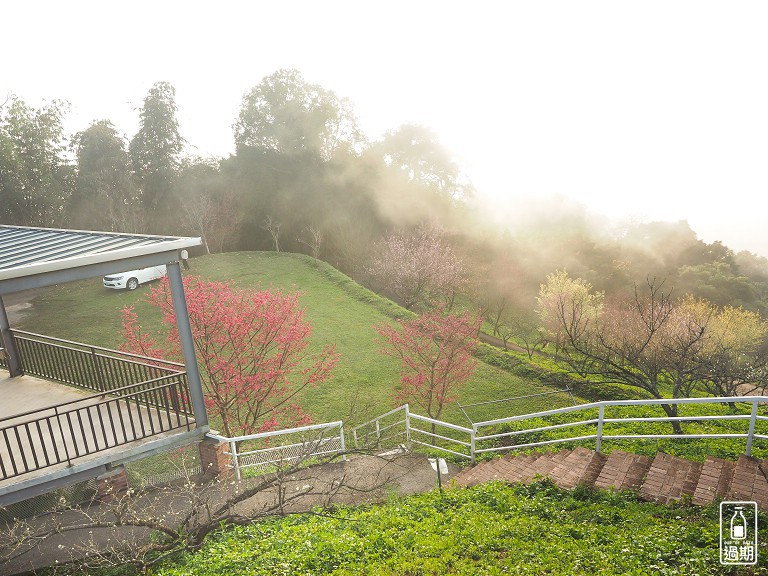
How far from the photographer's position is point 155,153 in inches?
1444

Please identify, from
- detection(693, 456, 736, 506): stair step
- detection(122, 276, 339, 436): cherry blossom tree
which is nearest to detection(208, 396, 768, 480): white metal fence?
detection(122, 276, 339, 436): cherry blossom tree

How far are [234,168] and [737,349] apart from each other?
35491 mm

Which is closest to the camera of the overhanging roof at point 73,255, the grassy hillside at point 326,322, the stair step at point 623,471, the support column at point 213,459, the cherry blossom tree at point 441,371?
the stair step at point 623,471

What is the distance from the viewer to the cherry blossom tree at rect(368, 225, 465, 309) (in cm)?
2858

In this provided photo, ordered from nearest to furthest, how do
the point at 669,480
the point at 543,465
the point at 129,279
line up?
the point at 669,480 < the point at 543,465 < the point at 129,279

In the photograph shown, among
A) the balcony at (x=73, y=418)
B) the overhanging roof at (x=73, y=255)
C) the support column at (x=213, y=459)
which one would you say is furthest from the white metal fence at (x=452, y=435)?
the overhanging roof at (x=73, y=255)

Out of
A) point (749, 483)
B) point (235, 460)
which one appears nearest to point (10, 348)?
point (235, 460)

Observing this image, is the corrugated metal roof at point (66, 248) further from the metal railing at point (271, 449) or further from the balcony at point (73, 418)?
the metal railing at point (271, 449)

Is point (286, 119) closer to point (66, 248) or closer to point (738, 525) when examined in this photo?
point (66, 248)

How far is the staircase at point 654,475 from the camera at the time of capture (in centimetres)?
620

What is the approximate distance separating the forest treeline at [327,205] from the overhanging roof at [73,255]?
20863 mm

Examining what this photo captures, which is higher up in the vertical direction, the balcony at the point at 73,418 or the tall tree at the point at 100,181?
the tall tree at the point at 100,181

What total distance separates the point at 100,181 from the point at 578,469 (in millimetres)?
36589

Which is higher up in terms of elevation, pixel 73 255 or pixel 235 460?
pixel 73 255
